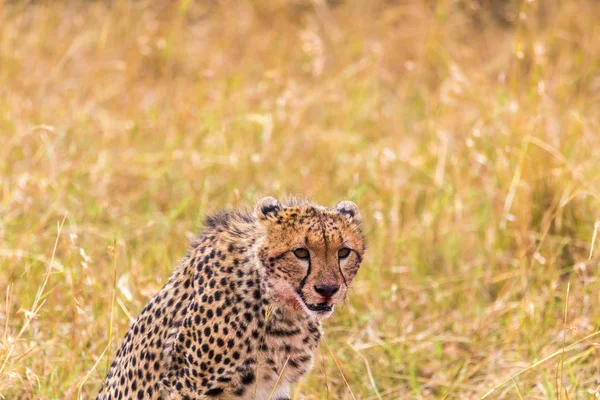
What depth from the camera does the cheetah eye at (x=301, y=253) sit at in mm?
3164

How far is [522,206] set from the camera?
5.12 meters

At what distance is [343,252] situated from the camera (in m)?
3.22

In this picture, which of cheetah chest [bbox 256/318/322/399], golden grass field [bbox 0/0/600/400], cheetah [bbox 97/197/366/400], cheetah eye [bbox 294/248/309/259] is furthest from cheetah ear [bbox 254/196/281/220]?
golden grass field [bbox 0/0/600/400]

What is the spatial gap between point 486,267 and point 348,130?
6.58 ft

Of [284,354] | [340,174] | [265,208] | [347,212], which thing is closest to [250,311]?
[284,354]

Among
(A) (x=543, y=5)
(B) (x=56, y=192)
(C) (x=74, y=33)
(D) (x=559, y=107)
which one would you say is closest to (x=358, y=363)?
(B) (x=56, y=192)

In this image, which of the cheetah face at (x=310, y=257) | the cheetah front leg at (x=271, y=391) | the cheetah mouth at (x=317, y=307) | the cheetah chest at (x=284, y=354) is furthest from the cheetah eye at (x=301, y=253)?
the cheetah front leg at (x=271, y=391)

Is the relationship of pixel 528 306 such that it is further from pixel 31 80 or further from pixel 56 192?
pixel 31 80

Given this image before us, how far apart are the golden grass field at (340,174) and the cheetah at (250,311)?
0.21 metres

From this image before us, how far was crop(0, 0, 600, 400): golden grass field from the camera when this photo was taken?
4258 millimetres

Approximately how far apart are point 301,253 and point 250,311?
0.26 meters

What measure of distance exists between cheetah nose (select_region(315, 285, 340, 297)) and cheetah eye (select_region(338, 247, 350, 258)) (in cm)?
13

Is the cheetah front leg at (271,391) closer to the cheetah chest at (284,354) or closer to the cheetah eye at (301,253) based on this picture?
the cheetah chest at (284,354)

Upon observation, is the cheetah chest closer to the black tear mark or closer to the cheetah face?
the cheetah face
